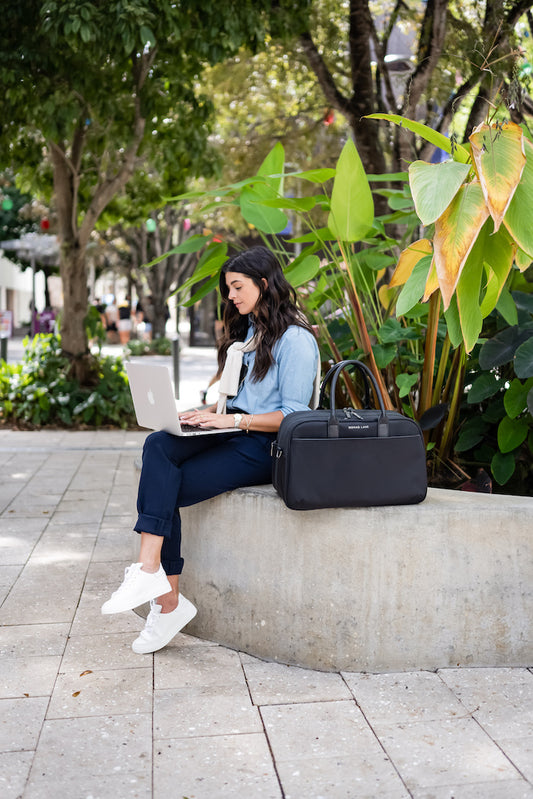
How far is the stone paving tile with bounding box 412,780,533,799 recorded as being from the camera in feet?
7.99

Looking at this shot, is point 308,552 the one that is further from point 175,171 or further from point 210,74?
point 210,74

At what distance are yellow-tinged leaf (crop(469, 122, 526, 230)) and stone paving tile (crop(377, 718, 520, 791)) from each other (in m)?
1.59

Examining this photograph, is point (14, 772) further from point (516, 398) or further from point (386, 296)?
point (386, 296)

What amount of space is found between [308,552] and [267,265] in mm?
1193

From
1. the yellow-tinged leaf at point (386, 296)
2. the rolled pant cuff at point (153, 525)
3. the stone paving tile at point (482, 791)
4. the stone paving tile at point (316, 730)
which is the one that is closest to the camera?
the stone paving tile at point (482, 791)

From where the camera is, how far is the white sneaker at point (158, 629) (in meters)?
3.47

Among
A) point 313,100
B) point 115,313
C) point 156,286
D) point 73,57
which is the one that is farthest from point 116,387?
point 115,313

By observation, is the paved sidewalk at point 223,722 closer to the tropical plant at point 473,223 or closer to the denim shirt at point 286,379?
the denim shirt at point 286,379

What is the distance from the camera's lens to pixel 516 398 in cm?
405

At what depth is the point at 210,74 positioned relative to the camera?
13.2 m

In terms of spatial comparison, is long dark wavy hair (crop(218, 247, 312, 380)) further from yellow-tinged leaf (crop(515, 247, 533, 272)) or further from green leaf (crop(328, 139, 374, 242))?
yellow-tinged leaf (crop(515, 247, 533, 272))

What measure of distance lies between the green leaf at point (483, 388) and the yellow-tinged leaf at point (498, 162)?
1310 mm

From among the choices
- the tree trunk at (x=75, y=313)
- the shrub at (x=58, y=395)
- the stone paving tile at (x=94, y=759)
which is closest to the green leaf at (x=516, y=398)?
the stone paving tile at (x=94, y=759)

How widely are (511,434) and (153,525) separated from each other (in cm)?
173
